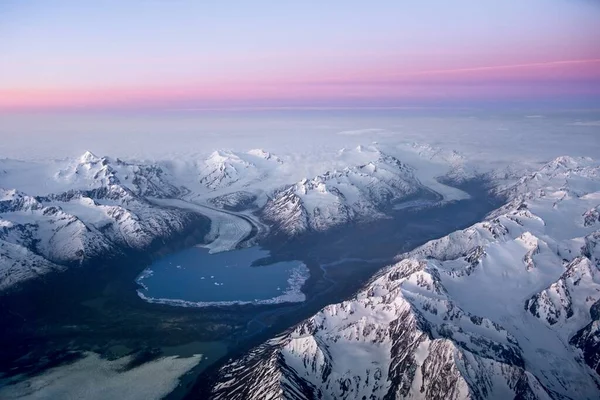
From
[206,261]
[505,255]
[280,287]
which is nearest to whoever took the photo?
[505,255]

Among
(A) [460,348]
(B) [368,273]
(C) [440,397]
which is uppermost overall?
(A) [460,348]

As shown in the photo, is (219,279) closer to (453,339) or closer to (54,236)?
(54,236)

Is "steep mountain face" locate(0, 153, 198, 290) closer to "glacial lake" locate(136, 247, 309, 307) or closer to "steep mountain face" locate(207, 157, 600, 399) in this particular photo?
"glacial lake" locate(136, 247, 309, 307)

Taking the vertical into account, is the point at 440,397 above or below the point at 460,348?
below

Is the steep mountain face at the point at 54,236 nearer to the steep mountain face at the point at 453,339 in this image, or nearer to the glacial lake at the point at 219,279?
the glacial lake at the point at 219,279

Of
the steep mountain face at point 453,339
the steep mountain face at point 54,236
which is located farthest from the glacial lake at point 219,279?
the steep mountain face at point 453,339

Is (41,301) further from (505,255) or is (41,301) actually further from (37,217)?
(505,255)

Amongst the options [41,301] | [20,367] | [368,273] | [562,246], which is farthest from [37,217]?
[562,246]
